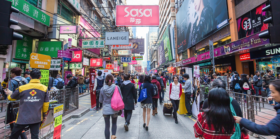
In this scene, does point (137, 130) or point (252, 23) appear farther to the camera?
point (252, 23)

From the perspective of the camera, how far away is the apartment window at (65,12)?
13051mm

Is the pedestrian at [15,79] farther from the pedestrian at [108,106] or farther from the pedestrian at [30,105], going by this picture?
the pedestrian at [108,106]

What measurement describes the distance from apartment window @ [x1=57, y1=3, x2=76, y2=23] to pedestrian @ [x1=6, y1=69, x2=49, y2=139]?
13.2 m

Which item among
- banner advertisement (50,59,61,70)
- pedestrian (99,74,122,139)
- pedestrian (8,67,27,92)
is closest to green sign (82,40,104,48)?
banner advertisement (50,59,61,70)

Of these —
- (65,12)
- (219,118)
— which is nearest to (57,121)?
(219,118)

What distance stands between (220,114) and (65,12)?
55.1ft

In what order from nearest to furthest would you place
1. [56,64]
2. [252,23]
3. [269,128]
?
[269,128]
[56,64]
[252,23]

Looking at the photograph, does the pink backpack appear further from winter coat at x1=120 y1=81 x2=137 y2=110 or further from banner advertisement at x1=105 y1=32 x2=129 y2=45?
banner advertisement at x1=105 y1=32 x2=129 y2=45

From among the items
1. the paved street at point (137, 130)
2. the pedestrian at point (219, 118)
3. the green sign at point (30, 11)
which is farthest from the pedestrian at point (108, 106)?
the green sign at point (30, 11)

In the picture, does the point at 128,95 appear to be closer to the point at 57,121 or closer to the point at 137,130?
the point at 137,130

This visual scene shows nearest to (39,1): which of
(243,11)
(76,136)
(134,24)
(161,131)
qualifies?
(134,24)

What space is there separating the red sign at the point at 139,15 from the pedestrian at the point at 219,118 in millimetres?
8994

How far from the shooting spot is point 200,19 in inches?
775

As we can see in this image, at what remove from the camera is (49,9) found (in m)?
11.9
